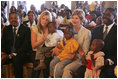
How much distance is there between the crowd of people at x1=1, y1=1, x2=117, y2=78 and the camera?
4.18 metres

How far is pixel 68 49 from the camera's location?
14.3ft

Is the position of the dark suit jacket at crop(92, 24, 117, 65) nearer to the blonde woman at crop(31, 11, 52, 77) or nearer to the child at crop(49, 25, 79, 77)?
the child at crop(49, 25, 79, 77)

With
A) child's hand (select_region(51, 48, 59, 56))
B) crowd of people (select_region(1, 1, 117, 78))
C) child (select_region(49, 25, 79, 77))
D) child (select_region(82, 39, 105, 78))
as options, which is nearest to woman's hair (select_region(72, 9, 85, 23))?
crowd of people (select_region(1, 1, 117, 78))

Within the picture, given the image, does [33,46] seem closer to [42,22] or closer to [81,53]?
[42,22]

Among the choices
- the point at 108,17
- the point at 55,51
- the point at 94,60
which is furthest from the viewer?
the point at 55,51

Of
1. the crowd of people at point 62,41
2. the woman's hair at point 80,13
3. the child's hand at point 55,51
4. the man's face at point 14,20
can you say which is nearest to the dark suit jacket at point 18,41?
the crowd of people at point 62,41

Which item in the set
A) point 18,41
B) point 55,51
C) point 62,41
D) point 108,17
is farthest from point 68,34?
point 18,41

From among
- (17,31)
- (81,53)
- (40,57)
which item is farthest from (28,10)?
(81,53)

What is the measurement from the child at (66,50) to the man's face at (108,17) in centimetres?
71

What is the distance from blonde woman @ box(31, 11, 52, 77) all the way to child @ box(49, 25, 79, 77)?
0.28m

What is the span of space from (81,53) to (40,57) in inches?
34.9

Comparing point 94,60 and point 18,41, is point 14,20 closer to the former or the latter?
point 18,41

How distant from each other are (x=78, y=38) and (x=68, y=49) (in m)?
0.32

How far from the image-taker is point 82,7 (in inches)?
164
